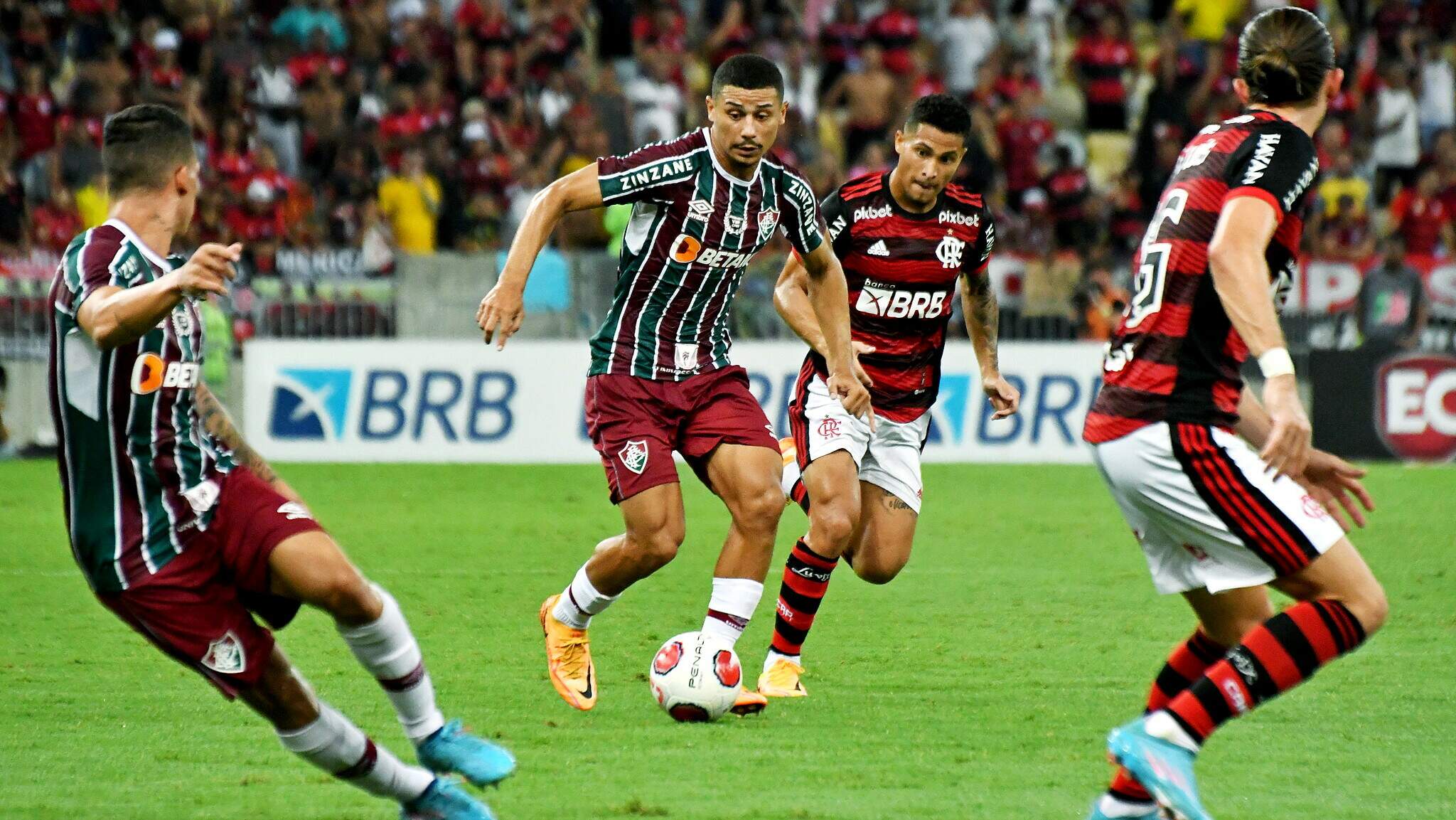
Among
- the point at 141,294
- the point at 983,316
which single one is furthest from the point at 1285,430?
the point at 983,316

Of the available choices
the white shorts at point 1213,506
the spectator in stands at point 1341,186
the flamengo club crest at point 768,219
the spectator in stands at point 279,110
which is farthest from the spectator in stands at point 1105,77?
the white shorts at point 1213,506

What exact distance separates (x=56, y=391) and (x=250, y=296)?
37.2 feet

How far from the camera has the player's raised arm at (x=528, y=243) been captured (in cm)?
592

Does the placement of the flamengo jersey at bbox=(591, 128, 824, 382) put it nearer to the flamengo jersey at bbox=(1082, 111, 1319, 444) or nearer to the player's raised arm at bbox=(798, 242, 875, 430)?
the player's raised arm at bbox=(798, 242, 875, 430)

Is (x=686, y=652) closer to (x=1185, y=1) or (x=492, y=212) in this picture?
(x=492, y=212)

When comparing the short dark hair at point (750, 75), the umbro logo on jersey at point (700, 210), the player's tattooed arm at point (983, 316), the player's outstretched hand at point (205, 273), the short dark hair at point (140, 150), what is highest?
the short dark hair at point (750, 75)

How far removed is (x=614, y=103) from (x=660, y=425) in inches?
501

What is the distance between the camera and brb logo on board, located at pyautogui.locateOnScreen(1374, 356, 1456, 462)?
15562mm

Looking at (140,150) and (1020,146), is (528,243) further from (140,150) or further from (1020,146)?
(1020,146)

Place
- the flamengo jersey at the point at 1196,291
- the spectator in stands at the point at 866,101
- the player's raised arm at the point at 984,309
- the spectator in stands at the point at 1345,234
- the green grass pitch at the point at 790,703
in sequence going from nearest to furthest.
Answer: the flamengo jersey at the point at 1196,291 → the green grass pitch at the point at 790,703 → the player's raised arm at the point at 984,309 → the spectator in stands at the point at 1345,234 → the spectator in stands at the point at 866,101

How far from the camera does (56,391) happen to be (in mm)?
4582

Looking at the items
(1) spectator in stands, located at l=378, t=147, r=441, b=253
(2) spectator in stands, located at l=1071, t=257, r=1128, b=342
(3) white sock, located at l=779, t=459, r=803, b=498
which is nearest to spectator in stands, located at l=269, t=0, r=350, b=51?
(1) spectator in stands, located at l=378, t=147, r=441, b=253

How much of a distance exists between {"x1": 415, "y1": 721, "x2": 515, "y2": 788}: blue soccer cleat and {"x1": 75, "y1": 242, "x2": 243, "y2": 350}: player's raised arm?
1.33 meters

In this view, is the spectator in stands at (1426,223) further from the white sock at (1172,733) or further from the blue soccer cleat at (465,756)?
the blue soccer cleat at (465,756)
